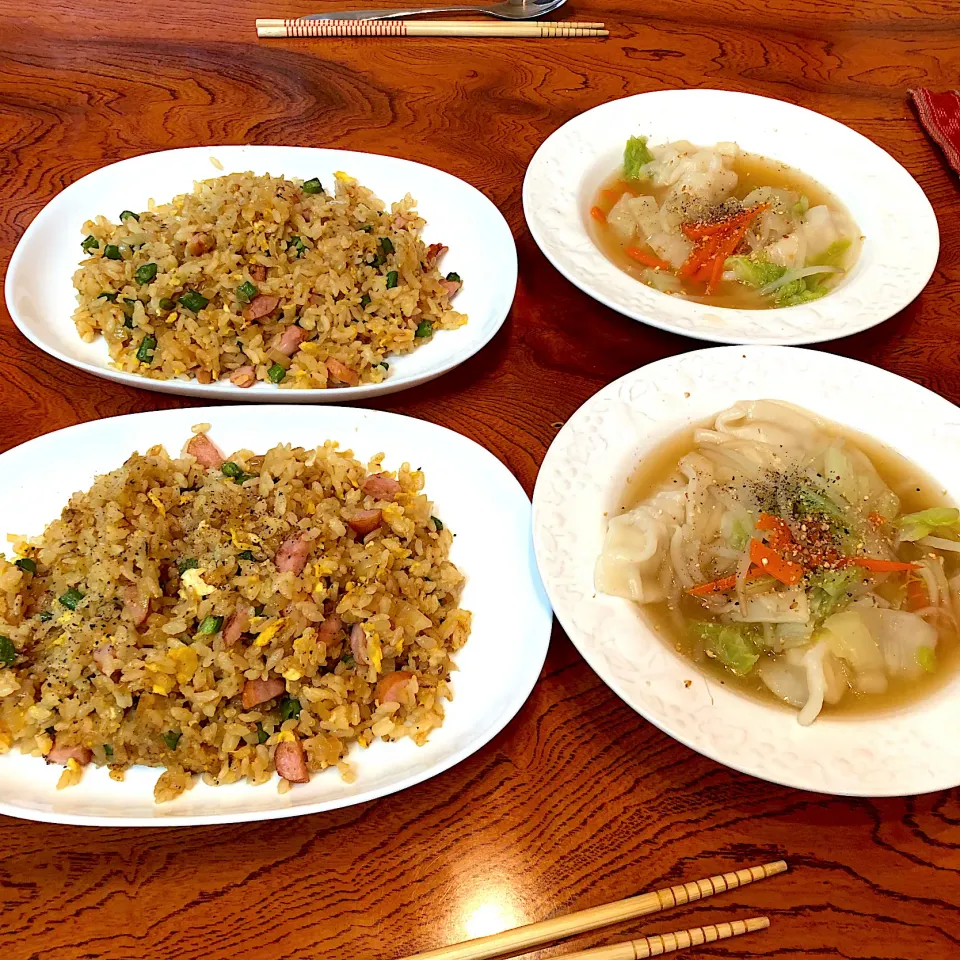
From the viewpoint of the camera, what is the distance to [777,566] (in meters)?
1.75

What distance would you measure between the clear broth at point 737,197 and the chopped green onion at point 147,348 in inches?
60.0

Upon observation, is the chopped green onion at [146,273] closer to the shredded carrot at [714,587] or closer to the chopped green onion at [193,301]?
the chopped green onion at [193,301]

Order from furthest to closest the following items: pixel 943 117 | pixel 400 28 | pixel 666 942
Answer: pixel 400 28 < pixel 943 117 < pixel 666 942

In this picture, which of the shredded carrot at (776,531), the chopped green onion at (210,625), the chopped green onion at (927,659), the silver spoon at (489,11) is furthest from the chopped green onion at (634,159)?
the chopped green onion at (210,625)

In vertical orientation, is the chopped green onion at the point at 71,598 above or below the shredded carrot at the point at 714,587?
below

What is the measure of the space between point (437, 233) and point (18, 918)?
2.28m

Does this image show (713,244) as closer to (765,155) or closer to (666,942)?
(765,155)

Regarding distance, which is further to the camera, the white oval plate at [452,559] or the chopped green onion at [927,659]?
the chopped green onion at [927,659]

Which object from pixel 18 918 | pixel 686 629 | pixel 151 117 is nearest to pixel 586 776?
pixel 686 629

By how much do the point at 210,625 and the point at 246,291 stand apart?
43.9 inches

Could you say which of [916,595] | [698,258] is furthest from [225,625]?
[698,258]

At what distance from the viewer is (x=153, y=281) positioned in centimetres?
233

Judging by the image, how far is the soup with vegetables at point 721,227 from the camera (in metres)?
2.58

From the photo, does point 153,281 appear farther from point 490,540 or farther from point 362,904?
point 362,904
